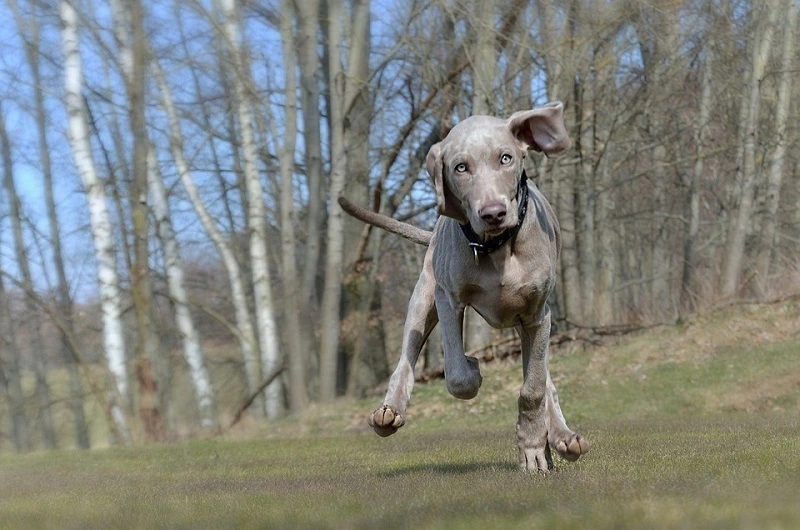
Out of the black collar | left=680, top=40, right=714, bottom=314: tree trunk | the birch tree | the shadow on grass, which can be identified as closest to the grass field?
the shadow on grass

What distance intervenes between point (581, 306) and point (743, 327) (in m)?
4.65

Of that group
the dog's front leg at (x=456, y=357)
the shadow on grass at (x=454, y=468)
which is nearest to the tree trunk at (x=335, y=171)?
the shadow on grass at (x=454, y=468)

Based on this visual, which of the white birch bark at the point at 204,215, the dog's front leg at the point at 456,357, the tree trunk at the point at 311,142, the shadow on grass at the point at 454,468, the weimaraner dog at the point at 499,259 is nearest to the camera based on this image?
the weimaraner dog at the point at 499,259

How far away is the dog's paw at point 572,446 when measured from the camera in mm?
6109

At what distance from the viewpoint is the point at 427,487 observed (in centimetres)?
579

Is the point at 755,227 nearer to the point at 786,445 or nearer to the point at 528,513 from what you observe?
the point at 786,445

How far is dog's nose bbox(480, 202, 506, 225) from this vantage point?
560cm

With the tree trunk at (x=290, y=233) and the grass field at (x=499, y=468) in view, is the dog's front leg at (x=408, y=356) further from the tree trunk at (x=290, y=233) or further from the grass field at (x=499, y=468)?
the tree trunk at (x=290, y=233)

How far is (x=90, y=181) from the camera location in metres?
20.2

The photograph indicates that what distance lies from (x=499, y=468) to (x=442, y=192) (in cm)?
196

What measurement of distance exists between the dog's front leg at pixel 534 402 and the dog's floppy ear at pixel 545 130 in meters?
0.98

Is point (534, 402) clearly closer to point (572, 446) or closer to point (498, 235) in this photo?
point (572, 446)

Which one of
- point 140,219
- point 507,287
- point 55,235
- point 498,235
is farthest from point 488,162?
point 55,235

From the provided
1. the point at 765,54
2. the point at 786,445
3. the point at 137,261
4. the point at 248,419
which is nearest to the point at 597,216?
the point at 765,54
